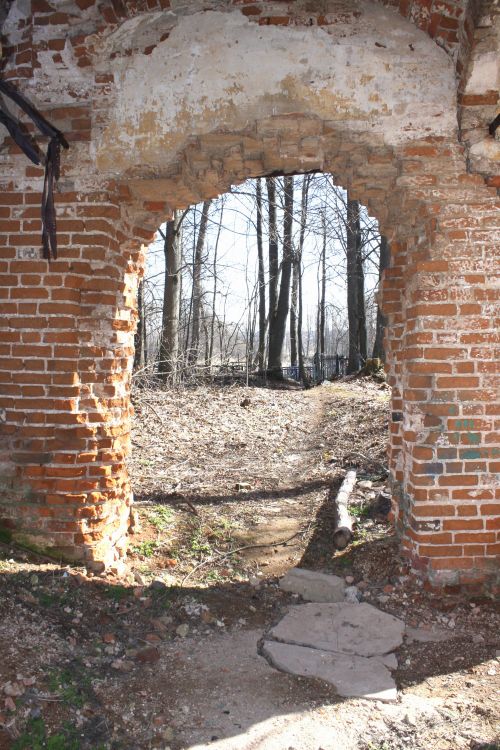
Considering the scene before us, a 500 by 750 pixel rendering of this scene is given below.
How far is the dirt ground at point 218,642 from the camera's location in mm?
2445

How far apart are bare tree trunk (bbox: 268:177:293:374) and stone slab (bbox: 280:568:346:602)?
13.9m

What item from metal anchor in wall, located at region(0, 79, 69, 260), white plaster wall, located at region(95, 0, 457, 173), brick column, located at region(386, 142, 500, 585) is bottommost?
brick column, located at region(386, 142, 500, 585)

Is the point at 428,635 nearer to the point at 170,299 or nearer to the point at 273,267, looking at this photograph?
the point at 170,299

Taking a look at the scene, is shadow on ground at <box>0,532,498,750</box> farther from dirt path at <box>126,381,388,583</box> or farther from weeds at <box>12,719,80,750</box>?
dirt path at <box>126,381,388,583</box>

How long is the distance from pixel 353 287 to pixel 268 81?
16.1 meters

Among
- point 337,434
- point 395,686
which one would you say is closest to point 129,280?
point 395,686

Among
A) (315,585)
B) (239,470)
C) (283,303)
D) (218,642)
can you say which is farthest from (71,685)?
(283,303)

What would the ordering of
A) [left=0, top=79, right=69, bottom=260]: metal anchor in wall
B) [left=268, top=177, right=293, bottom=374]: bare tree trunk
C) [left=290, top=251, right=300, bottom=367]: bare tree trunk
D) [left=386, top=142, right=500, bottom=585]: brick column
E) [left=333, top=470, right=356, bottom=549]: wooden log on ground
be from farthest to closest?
[left=290, top=251, right=300, bottom=367]: bare tree trunk < [left=268, top=177, right=293, bottom=374]: bare tree trunk < [left=333, top=470, right=356, bottom=549]: wooden log on ground < [left=0, top=79, right=69, bottom=260]: metal anchor in wall < [left=386, top=142, right=500, bottom=585]: brick column

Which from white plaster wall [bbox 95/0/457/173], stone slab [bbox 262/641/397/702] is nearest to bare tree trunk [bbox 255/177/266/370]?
white plaster wall [bbox 95/0/457/173]

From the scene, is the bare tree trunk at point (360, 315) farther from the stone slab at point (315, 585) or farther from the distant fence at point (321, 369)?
the stone slab at point (315, 585)

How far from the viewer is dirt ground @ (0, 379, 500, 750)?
245cm

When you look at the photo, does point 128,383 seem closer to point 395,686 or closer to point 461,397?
point 461,397

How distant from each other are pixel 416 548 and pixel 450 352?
1.28m

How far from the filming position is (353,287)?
1958 cm
